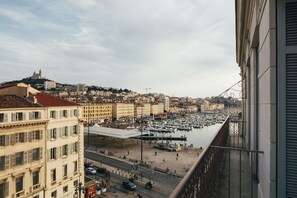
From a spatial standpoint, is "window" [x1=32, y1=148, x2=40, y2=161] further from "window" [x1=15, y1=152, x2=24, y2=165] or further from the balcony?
the balcony

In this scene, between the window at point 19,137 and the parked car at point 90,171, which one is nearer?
the window at point 19,137

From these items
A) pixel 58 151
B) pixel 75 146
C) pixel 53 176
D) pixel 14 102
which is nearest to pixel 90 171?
pixel 75 146

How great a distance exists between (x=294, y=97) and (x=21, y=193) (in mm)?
18604

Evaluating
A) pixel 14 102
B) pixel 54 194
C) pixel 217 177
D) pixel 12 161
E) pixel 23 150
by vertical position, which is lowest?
pixel 54 194

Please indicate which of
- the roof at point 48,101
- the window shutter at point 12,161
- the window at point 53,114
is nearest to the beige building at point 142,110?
the roof at point 48,101

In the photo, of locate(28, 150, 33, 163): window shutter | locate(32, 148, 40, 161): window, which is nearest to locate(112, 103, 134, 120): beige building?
locate(32, 148, 40, 161): window

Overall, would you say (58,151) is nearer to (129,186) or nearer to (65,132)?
(65,132)

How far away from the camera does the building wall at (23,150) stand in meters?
16.2

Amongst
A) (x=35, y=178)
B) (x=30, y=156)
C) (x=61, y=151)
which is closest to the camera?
(x=30, y=156)

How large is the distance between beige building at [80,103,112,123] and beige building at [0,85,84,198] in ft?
267

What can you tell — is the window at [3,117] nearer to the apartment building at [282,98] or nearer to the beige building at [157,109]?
the apartment building at [282,98]

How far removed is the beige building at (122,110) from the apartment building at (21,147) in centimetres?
10254

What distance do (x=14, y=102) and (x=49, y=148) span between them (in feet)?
14.2

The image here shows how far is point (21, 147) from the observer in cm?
1734
